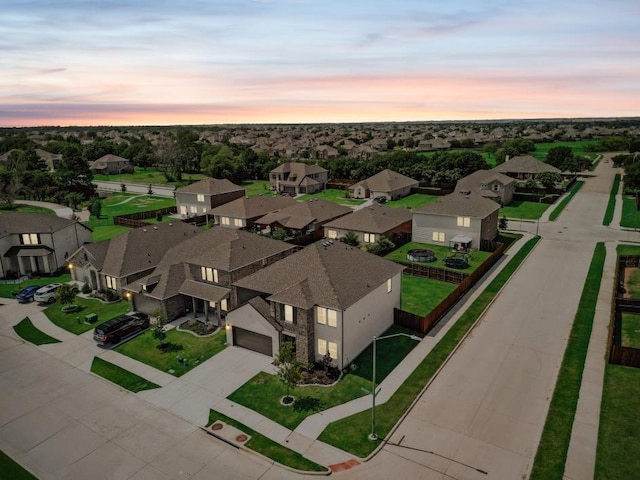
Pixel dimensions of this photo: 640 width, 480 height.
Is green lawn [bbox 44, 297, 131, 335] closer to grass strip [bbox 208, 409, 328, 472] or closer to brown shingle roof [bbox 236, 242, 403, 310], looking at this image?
brown shingle roof [bbox 236, 242, 403, 310]

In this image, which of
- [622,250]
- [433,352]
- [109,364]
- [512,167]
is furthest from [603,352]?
[512,167]

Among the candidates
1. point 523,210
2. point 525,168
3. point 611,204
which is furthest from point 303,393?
point 525,168

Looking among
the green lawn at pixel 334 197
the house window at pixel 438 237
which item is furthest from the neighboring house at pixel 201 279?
the green lawn at pixel 334 197

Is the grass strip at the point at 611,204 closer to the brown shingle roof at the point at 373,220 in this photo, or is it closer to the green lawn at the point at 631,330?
the brown shingle roof at the point at 373,220

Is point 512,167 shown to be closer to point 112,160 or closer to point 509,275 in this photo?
point 509,275

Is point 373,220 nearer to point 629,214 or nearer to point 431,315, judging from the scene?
point 431,315

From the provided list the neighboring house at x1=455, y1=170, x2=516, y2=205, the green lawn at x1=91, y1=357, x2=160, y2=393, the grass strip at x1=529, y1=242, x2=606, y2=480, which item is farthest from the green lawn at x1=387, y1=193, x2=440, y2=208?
the green lawn at x1=91, y1=357, x2=160, y2=393
